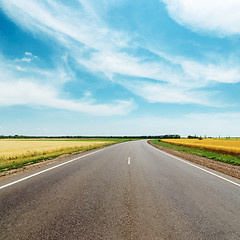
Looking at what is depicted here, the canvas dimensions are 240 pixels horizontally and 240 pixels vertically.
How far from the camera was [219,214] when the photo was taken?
11.2ft

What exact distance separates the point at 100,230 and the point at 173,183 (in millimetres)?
3768

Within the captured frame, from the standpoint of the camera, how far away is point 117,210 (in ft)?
11.3

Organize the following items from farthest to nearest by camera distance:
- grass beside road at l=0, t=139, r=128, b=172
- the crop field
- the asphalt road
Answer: the crop field < grass beside road at l=0, t=139, r=128, b=172 < the asphalt road

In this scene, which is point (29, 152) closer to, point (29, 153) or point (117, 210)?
point (29, 153)

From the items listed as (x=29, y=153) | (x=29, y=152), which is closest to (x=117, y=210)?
(x=29, y=153)

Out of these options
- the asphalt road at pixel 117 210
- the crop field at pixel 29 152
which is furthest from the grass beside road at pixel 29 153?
the asphalt road at pixel 117 210

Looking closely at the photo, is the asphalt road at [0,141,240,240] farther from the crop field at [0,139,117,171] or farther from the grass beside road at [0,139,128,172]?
A: the crop field at [0,139,117,171]

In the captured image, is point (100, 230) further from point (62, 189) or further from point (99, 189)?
point (62, 189)

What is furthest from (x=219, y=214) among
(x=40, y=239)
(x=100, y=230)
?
(x=40, y=239)

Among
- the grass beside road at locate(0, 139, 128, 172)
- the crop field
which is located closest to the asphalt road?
the grass beside road at locate(0, 139, 128, 172)

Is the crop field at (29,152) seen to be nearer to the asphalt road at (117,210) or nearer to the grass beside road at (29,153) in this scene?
the grass beside road at (29,153)

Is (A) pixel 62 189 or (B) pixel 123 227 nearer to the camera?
(B) pixel 123 227

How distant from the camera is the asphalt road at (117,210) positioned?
264cm

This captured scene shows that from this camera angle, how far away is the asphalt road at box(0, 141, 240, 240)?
2.64 meters
